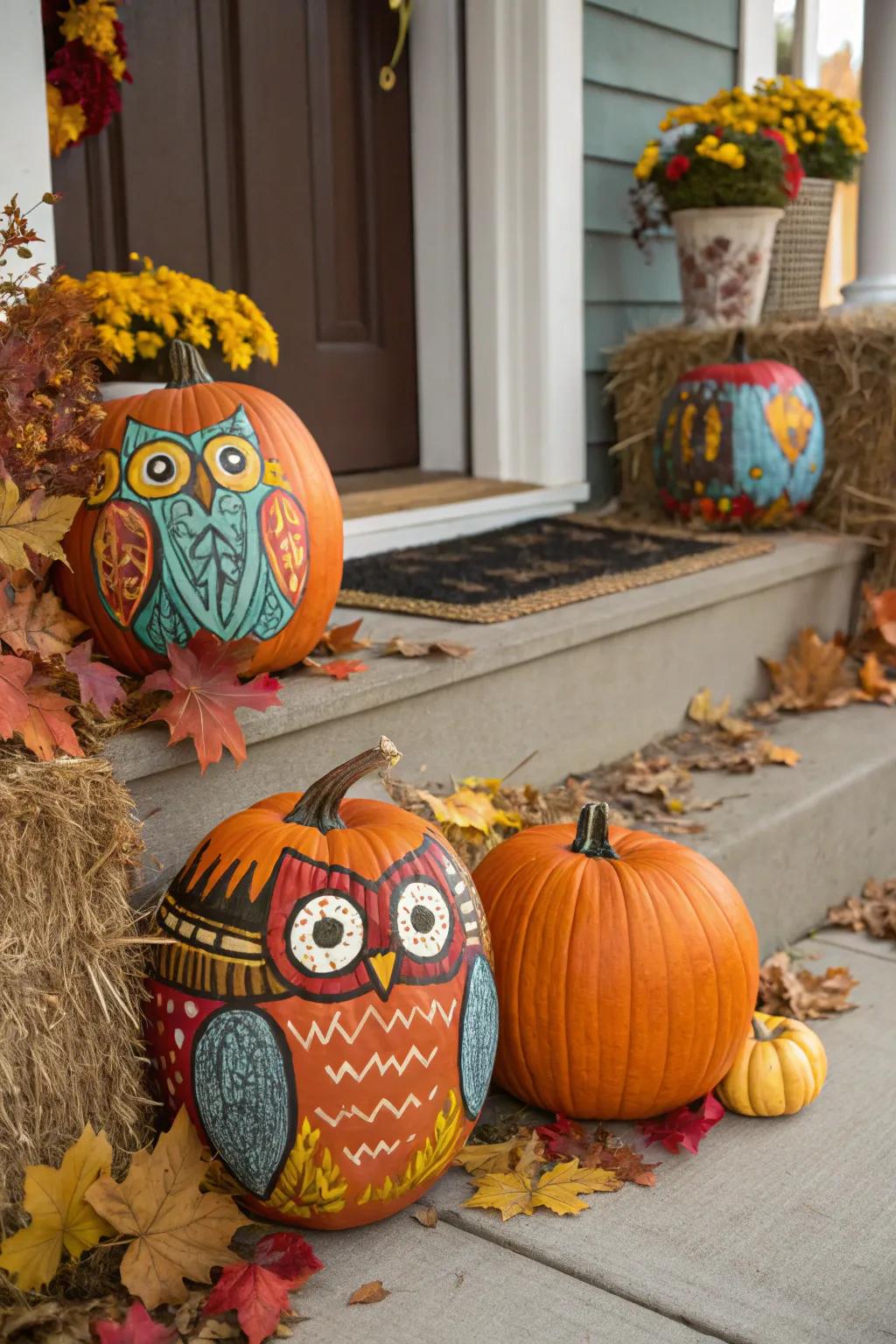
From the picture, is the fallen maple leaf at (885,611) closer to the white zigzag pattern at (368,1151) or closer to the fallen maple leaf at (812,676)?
the fallen maple leaf at (812,676)

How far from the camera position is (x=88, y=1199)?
1.44 metres

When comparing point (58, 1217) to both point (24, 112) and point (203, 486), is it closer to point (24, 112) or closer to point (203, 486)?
point (203, 486)

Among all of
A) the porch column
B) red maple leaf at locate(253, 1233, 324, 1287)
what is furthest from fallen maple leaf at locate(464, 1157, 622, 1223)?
the porch column

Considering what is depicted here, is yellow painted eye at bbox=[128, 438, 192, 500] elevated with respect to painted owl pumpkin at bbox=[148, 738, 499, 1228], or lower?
elevated

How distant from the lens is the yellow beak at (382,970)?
60.0 inches

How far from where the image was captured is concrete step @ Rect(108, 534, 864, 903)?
6.14 feet

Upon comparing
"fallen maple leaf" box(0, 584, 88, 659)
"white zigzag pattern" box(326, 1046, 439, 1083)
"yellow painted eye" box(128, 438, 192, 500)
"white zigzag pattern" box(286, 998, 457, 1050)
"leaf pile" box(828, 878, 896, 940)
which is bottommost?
"leaf pile" box(828, 878, 896, 940)

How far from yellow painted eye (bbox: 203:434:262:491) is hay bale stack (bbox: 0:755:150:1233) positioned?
525 mm

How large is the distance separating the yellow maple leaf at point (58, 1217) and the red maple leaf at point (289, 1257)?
18 centimetres

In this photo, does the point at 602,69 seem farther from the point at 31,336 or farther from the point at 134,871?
the point at 134,871

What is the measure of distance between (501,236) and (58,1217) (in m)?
3.04

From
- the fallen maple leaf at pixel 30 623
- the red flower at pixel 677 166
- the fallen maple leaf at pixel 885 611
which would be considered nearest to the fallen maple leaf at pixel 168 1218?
the fallen maple leaf at pixel 30 623

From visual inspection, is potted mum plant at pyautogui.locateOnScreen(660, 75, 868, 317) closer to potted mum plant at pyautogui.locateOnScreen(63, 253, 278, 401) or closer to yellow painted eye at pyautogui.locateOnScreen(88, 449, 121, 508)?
potted mum plant at pyautogui.locateOnScreen(63, 253, 278, 401)

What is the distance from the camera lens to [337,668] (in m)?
2.16
